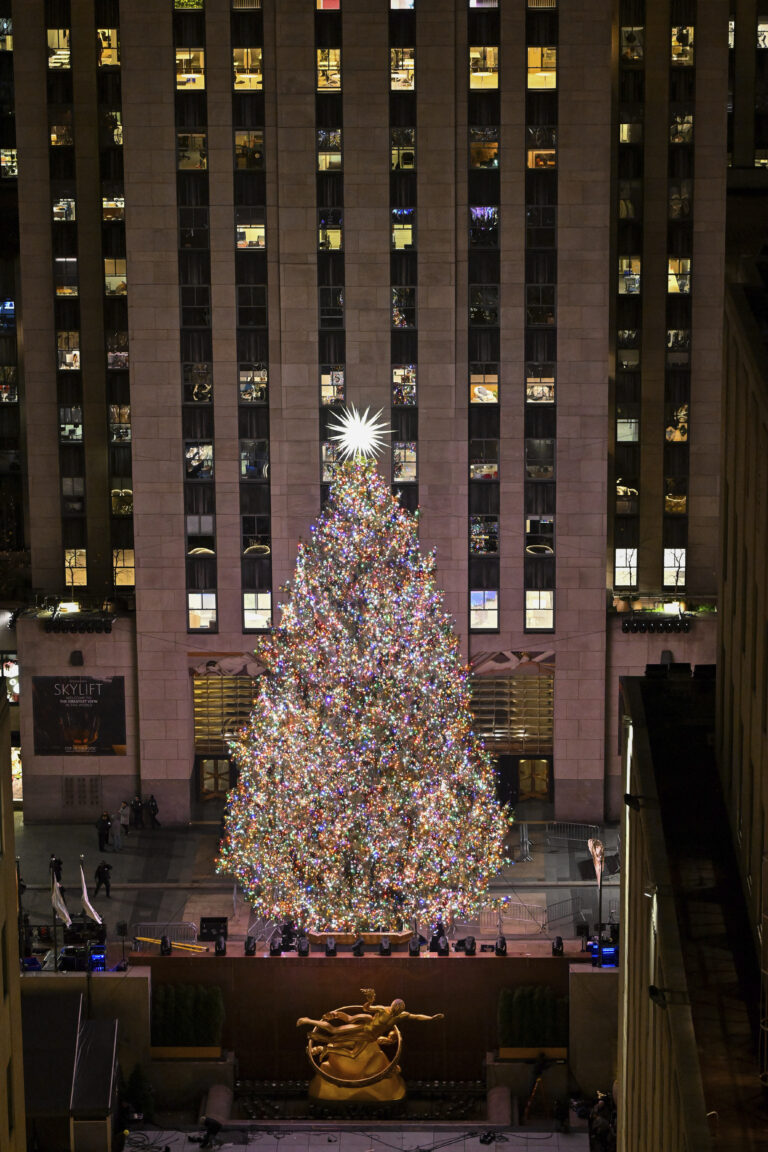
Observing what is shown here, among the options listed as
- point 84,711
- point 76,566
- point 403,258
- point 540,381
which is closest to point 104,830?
point 84,711

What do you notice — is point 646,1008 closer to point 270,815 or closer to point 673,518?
point 270,815

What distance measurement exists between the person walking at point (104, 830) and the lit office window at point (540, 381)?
2074 cm

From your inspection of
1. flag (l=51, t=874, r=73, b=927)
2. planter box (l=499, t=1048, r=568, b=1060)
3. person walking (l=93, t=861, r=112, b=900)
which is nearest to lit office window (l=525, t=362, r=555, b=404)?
person walking (l=93, t=861, r=112, b=900)

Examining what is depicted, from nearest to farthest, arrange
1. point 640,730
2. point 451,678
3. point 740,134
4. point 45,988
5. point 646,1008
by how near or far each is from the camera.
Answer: point 646,1008 → point 640,730 → point 45,988 → point 451,678 → point 740,134

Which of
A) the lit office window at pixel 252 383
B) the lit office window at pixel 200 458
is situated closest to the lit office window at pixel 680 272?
the lit office window at pixel 252 383

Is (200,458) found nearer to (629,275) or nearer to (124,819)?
(124,819)

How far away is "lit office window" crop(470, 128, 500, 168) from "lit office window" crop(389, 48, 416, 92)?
2.69 metres

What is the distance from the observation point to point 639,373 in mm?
79938

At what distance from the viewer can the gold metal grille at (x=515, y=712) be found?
2923 inches

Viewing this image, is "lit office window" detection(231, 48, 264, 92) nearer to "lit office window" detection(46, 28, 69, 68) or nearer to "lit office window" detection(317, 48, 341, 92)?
"lit office window" detection(317, 48, 341, 92)

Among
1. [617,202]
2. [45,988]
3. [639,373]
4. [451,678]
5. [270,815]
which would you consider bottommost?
[45,988]

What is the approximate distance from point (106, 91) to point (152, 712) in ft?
75.9

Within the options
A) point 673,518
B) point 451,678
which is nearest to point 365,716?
point 451,678

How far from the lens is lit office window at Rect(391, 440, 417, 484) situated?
2844 inches
